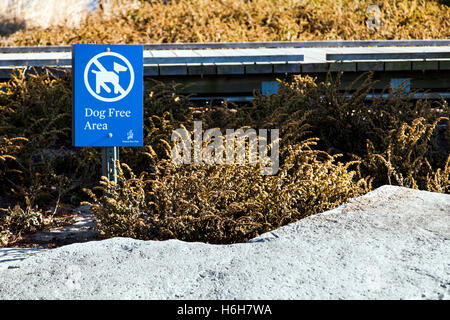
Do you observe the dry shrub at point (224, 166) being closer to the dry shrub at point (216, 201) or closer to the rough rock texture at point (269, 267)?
the dry shrub at point (216, 201)

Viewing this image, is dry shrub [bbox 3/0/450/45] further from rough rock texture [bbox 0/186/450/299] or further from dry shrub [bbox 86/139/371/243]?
rough rock texture [bbox 0/186/450/299]

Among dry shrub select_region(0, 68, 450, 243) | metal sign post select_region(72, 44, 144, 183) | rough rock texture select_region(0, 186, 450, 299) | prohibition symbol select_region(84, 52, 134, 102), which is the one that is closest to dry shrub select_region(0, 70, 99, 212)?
dry shrub select_region(0, 68, 450, 243)

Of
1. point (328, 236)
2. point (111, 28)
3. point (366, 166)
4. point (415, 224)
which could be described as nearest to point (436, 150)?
point (366, 166)

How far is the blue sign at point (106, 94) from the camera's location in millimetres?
3926

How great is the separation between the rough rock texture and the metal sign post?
1002 mm

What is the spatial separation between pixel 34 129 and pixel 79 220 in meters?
1.71

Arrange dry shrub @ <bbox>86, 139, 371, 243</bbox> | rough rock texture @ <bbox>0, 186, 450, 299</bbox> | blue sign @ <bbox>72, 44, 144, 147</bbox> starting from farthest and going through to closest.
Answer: blue sign @ <bbox>72, 44, 144, 147</bbox> < dry shrub @ <bbox>86, 139, 371, 243</bbox> < rough rock texture @ <bbox>0, 186, 450, 299</bbox>

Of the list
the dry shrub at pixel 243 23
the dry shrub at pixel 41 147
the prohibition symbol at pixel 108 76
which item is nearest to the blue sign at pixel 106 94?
the prohibition symbol at pixel 108 76

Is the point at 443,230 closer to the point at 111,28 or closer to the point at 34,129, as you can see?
the point at 34,129

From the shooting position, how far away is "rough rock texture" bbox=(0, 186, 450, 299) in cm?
265

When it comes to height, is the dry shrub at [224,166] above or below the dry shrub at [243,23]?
below

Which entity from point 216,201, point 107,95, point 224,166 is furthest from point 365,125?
point 107,95

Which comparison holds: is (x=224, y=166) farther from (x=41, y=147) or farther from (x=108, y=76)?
(x=41, y=147)
